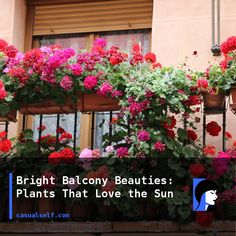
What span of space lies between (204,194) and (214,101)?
0.86 metres

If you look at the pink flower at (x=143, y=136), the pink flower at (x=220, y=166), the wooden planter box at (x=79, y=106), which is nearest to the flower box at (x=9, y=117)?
the wooden planter box at (x=79, y=106)

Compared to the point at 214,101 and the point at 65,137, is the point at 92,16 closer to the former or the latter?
the point at 65,137

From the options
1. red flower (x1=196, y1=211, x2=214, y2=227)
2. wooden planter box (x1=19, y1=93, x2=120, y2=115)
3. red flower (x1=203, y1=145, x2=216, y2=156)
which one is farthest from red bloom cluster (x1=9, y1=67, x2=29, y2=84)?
red flower (x1=196, y1=211, x2=214, y2=227)

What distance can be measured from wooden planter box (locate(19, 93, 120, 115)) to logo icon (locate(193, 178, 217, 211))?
1022 mm

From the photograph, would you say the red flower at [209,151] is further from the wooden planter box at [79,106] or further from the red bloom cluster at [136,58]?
the red bloom cluster at [136,58]

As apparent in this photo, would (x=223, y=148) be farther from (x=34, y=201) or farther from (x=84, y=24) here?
(x=84, y=24)

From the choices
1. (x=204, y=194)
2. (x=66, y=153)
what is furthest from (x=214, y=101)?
(x=66, y=153)

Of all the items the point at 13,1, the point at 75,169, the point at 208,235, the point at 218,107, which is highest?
the point at 13,1

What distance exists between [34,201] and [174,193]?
1.24 metres

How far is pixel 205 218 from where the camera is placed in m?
6.27

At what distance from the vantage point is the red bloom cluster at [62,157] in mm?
6684

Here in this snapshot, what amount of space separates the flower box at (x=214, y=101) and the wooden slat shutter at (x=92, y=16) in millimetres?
1672

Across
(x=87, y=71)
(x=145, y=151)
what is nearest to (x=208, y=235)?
(x=145, y=151)

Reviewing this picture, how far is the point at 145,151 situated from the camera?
652 centimetres
